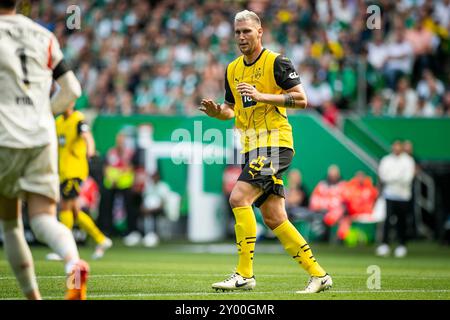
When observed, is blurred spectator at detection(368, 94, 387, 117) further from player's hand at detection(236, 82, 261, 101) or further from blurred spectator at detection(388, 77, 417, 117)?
player's hand at detection(236, 82, 261, 101)

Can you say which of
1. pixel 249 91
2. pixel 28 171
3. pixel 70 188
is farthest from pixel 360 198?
pixel 28 171

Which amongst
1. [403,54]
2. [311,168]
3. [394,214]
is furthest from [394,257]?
[403,54]

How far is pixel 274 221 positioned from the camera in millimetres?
9992

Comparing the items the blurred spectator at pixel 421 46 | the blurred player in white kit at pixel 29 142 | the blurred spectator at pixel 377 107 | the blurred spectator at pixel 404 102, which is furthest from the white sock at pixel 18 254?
the blurred spectator at pixel 421 46

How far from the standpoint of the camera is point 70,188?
15773 mm

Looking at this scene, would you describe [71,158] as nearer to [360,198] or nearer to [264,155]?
[264,155]

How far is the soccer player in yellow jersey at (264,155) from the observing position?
9914mm

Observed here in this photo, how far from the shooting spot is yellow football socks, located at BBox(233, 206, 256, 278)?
996cm

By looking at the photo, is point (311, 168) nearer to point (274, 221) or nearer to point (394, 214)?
point (394, 214)

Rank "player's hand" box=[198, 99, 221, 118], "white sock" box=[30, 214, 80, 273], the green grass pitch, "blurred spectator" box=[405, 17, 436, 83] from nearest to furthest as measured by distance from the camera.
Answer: "white sock" box=[30, 214, 80, 273]
the green grass pitch
"player's hand" box=[198, 99, 221, 118]
"blurred spectator" box=[405, 17, 436, 83]

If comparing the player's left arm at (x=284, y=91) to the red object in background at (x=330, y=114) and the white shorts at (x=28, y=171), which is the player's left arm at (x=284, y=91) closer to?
the white shorts at (x=28, y=171)

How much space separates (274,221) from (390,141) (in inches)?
535

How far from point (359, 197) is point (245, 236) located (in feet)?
41.5

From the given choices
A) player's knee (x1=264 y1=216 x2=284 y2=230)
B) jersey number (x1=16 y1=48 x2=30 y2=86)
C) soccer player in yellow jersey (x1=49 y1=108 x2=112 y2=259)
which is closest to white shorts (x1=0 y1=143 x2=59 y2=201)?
jersey number (x1=16 y1=48 x2=30 y2=86)
